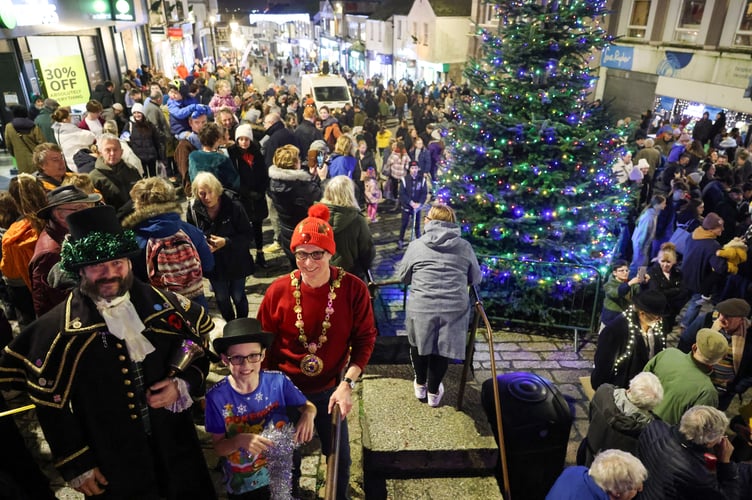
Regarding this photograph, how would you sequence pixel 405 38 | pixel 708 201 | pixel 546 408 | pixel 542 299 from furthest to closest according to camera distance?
pixel 405 38, pixel 708 201, pixel 542 299, pixel 546 408

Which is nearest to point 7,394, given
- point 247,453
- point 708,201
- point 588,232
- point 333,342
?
point 247,453

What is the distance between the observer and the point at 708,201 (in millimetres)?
9680

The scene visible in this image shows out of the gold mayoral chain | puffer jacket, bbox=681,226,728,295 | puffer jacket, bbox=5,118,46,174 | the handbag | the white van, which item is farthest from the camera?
the white van

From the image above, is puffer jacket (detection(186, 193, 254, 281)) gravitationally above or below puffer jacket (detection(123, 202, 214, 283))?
below

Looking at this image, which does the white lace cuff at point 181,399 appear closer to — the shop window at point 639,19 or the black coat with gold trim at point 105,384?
the black coat with gold trim at point 105,384

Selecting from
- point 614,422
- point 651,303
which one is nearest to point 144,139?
point 651,303

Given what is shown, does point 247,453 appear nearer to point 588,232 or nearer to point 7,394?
point 7,394

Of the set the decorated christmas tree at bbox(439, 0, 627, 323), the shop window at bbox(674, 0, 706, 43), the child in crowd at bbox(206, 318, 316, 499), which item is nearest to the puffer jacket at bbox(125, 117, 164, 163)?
A: the decorated christmas tree at bbox(439, 0, 627, 323)

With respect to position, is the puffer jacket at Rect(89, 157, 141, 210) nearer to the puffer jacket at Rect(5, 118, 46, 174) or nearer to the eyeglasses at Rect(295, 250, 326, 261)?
the puffer jacket at Rect(5, 118, 46, 174)

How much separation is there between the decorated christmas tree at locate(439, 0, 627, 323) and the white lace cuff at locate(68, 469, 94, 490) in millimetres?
5440

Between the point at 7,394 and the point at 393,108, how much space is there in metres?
25.3

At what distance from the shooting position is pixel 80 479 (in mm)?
2773

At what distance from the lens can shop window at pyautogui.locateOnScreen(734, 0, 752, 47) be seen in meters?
17.7

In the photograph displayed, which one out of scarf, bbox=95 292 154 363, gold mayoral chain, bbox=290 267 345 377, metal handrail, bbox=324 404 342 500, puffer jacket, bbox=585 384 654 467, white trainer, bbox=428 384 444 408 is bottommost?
white trainer, bbox=428 384 444 408
